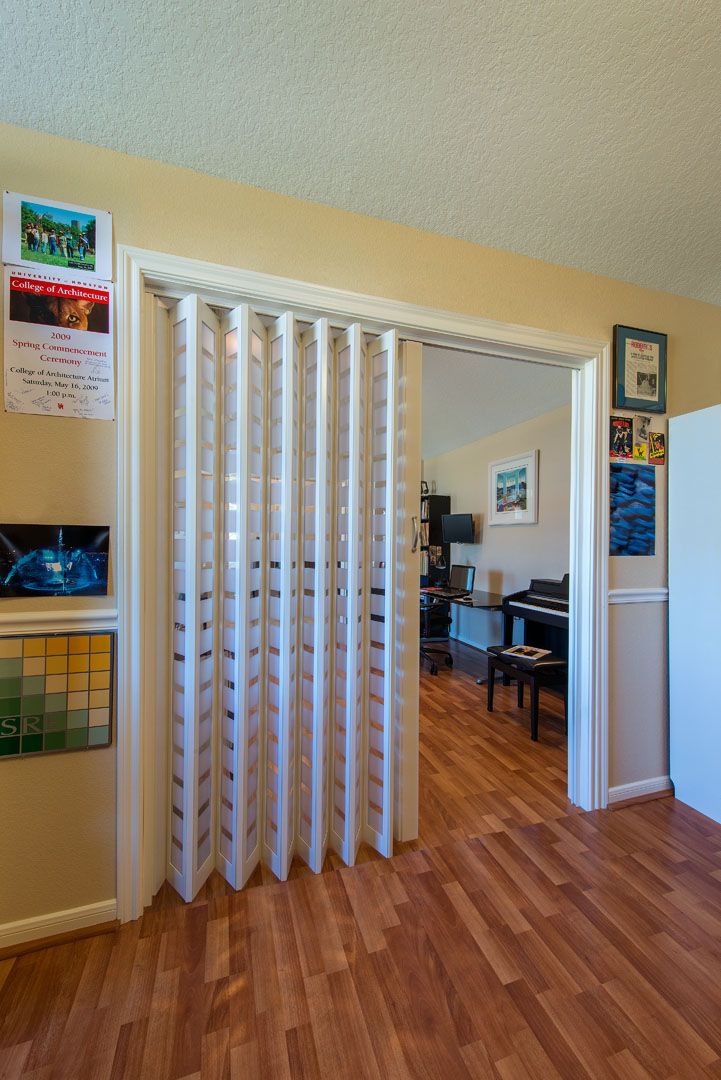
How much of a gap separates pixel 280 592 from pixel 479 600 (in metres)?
3.26

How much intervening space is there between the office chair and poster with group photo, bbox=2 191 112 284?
3660 mm

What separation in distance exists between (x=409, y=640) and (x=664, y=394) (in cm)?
170

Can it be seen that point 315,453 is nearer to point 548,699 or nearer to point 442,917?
point 442,917

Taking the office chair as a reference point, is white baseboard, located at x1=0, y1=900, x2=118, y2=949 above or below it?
below

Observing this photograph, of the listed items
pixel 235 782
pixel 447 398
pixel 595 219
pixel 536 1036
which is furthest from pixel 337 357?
pixel 447 398

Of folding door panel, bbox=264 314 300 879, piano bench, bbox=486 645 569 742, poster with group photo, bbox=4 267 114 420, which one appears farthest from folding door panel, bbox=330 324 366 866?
piano bench, bbox=486 645 569 742

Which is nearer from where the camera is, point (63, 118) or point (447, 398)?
point (63, 118)

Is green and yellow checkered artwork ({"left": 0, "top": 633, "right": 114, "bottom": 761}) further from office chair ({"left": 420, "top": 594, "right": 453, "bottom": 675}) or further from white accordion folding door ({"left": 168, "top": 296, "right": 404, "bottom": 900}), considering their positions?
office chair ({"left": 420, "top": 594, "right": 453, "bottom": 675})

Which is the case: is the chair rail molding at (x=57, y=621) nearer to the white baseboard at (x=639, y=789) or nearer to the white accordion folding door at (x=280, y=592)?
the white accordion folding door at (x=280, y=592)

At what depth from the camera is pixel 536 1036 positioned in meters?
1.06

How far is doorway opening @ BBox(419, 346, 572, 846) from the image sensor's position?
7.09ft

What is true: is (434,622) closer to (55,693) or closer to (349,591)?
(349,591)

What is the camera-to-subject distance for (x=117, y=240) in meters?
1.33

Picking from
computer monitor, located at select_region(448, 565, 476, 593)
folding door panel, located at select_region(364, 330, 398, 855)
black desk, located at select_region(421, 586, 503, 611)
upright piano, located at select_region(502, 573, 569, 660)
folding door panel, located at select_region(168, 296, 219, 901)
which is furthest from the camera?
computer monitor, located at select_region(448, 565, 476, 593)
